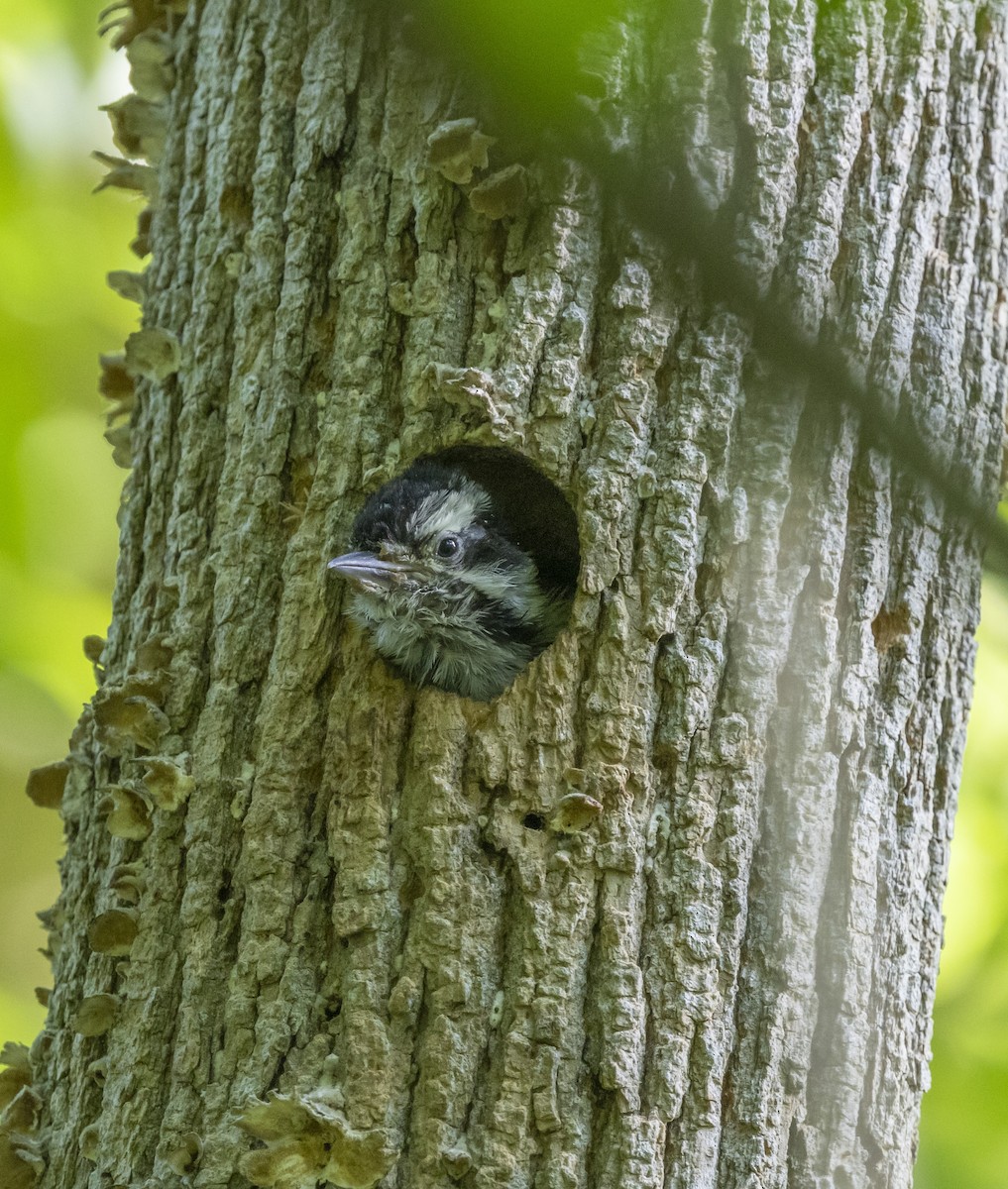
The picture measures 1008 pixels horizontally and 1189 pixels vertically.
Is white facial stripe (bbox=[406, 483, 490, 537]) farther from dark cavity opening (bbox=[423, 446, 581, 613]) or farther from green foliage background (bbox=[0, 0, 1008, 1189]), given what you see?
green foliage background (bbox=[0, 0, 1008, 1189])

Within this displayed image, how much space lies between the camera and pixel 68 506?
4262 mm

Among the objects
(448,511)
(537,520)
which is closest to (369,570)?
(448,511)

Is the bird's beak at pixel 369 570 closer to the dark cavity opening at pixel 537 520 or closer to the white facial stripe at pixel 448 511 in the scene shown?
the white facial stripe at pixel 448 511

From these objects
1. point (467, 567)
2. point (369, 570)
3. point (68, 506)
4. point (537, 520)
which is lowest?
point (369, 570)

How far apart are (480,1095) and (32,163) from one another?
361cm

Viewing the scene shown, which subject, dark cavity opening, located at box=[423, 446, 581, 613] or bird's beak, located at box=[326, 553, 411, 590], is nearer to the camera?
bird's beak, located at box=[326, 553, 411, 590]

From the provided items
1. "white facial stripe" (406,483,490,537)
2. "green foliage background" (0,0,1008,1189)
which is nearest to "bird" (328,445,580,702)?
"white facial stripe" (406,483,490,537)

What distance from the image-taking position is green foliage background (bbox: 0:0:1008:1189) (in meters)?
3.86

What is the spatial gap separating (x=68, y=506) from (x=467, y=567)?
1718 mm

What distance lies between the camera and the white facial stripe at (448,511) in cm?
306

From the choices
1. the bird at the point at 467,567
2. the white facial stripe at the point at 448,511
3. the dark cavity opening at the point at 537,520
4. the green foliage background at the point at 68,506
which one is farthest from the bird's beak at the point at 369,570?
the green foliage background at the point at 68,506

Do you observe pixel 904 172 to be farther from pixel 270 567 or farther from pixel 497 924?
pixel 497 924

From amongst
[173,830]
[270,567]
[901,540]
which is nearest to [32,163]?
[270,567]

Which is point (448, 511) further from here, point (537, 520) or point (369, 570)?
point (369, 570)
